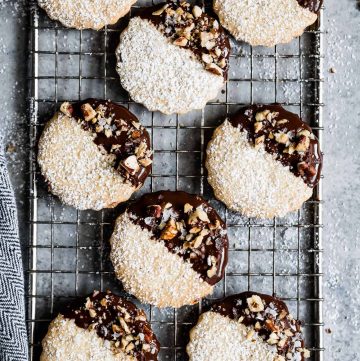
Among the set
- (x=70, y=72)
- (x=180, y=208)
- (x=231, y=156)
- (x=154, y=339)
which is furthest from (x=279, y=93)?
(x=154, y=339)

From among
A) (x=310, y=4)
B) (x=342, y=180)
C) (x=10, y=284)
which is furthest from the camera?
(x=342, y=180)

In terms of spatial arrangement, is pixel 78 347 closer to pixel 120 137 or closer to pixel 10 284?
pixel 10 284

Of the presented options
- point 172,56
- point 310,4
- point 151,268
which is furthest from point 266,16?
point 151,268

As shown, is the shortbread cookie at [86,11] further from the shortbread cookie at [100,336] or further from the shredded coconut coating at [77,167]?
the shortbread cookie at [100,336]

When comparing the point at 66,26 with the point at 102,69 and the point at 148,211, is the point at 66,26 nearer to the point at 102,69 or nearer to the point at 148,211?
the point at 102,69

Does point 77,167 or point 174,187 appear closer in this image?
point 77,167

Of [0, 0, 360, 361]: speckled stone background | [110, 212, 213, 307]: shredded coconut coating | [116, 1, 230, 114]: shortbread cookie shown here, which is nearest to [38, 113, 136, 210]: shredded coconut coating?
[110, 212, 213, 307]: shredded coconut coating

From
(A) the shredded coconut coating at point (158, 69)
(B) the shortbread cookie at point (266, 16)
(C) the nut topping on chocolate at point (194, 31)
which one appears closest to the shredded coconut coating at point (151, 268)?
(A) the shredded coconut coating at point (158, 69)
